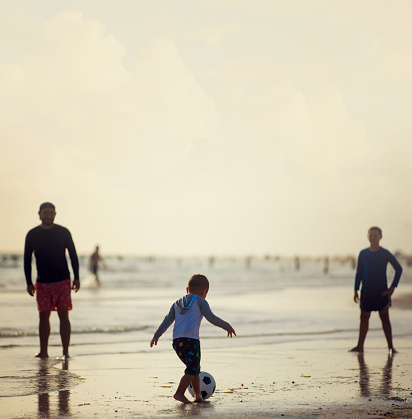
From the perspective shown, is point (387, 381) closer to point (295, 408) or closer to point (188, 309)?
point (295, 408)

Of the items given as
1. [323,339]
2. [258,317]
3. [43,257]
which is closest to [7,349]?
[43,257]

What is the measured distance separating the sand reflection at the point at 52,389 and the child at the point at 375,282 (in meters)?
4.72

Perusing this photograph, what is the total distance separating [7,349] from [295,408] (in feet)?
19.0

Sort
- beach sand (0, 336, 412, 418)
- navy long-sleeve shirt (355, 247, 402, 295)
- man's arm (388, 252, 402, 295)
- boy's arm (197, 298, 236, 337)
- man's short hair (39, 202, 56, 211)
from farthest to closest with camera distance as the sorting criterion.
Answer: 1. navy long-sleeve shirt (355, 247, 402, 295)
2. man's arm (388, 252, 402, 295)
3. man's short hair (39, 202, 56, 211)
4. boy's arm (197, 298, 236, 337)
5. beach sand (0, 336, 412, 418)

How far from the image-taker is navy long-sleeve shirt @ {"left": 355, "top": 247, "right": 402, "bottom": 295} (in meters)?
10.8

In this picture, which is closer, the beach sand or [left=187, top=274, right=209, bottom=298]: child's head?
the beach sand

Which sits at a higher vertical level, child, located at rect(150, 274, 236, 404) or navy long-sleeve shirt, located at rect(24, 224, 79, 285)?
navy long-sleeve shirt, located at rect(24, 224, 79, 285)

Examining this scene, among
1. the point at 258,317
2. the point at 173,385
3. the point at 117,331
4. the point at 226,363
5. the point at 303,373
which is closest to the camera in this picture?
the point at 173,385

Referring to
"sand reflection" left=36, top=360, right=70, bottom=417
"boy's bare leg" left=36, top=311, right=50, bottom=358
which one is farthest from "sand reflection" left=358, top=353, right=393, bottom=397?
"boy's bare leg" left=36, top=311, right=50, bottom=358

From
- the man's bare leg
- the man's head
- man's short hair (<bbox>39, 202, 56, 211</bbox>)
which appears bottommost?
the man's bare leg

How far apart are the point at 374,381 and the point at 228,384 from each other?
170 centimetres

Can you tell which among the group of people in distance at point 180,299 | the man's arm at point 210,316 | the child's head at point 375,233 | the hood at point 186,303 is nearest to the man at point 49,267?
the group of people in distance at point 180,299

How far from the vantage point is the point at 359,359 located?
973cm

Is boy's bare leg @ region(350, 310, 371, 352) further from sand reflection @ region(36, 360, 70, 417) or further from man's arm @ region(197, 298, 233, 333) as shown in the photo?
man's arm @ region(197, 298, 233, 333)
